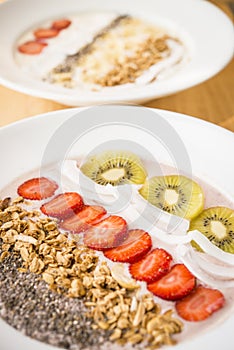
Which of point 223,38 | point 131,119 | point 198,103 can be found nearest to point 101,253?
point 131,119

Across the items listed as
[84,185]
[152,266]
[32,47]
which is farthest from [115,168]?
[32,47]

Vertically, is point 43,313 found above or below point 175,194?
above

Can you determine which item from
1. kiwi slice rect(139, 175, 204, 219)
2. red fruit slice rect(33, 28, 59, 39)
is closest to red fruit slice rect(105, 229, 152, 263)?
kiwi slice rect(139, 175, 204, 219)

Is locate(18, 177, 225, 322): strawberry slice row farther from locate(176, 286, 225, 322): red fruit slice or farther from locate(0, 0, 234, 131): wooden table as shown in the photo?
locate(0, 0, 234, 131): wooden table

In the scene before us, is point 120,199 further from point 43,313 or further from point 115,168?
point 43,313

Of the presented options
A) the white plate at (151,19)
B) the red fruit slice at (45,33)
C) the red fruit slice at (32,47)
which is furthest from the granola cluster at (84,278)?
the red fruit slice at (45,33)

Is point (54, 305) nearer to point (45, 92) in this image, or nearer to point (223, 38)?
point (45, 92)

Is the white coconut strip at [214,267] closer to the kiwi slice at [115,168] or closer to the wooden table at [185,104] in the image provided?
the kiwi slice at [115,168]
